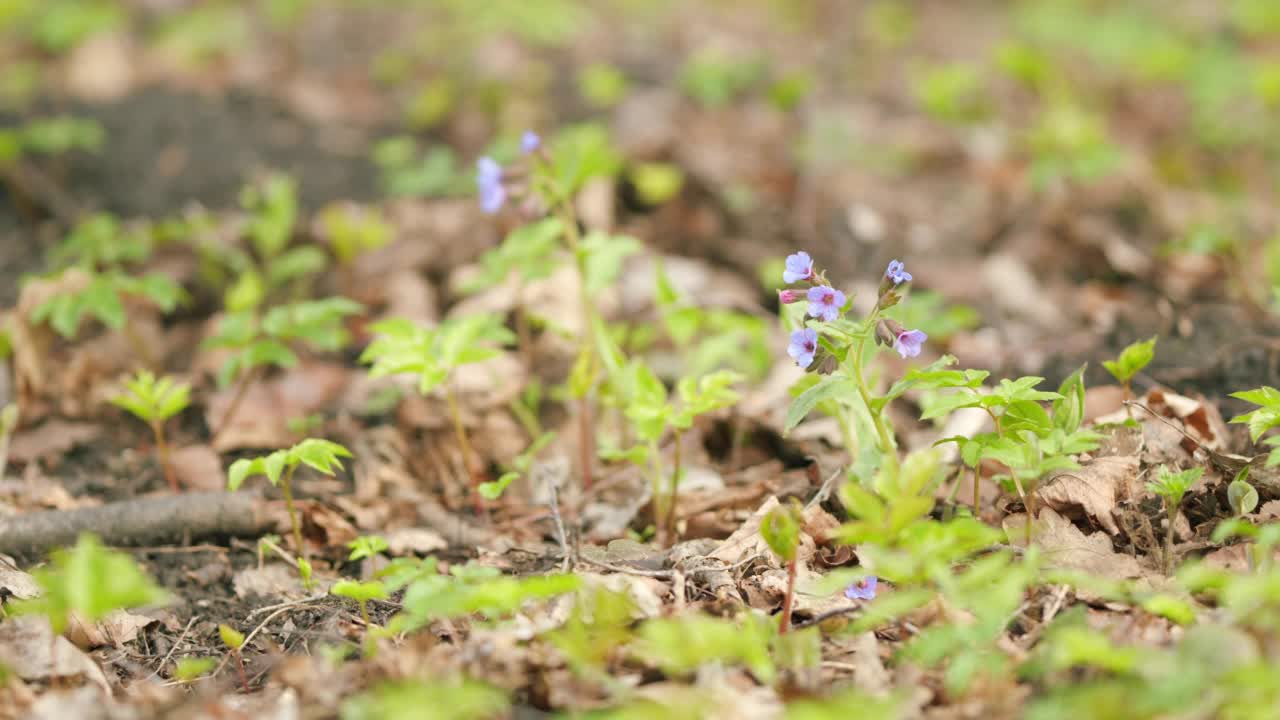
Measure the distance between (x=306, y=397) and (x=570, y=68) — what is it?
3048mm

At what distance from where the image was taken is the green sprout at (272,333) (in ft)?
8.80

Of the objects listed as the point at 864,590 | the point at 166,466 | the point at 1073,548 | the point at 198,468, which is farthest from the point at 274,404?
the point at 1073,548

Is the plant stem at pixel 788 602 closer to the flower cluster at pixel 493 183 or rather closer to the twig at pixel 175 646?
the twig at pixel 175 646

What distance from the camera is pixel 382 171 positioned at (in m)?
4.54

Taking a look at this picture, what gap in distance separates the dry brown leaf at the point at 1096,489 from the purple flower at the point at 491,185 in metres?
1.50

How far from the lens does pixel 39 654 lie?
1832mm

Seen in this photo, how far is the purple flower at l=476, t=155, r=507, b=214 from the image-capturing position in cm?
268

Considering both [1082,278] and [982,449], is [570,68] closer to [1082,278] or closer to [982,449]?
[1082,278]

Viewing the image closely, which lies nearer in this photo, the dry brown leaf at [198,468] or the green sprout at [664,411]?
the green sprout at [664,411]

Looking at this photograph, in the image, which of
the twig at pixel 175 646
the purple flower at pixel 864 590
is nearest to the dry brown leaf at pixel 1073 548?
the purple flower at pixel 864 590

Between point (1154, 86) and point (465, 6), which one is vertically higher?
point (465, 6)

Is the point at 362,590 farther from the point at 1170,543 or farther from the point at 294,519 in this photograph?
the point at 1170,543

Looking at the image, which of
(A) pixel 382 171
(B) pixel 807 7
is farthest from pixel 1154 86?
(A) pixel 382 171

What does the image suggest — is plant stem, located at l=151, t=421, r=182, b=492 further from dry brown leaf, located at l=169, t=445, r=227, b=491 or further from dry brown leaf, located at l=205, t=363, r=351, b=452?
dry brown leaf, located at l=205, t=363, r=351, b=452
